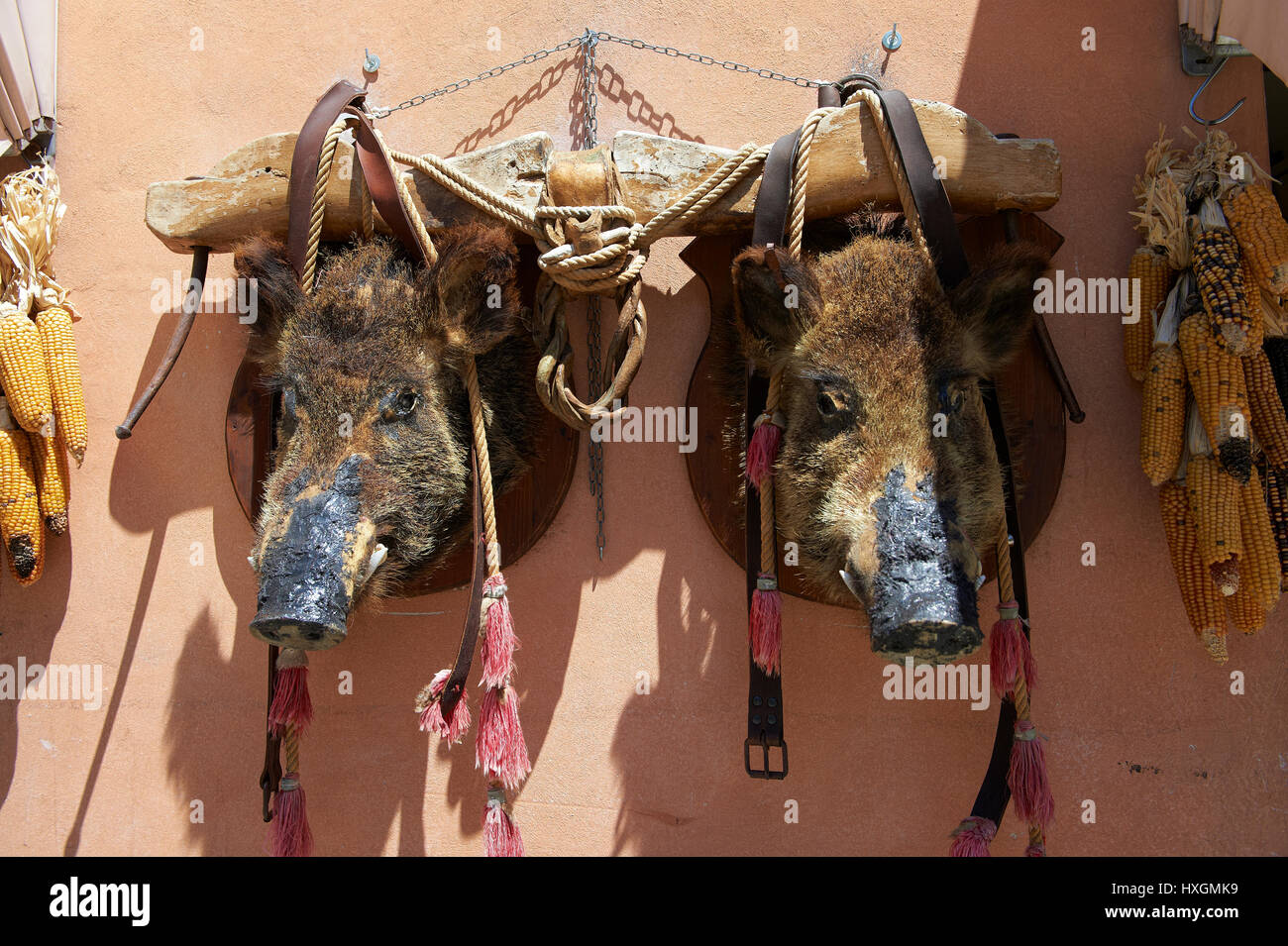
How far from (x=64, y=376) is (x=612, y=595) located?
1452 mm

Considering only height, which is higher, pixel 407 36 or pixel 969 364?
pixel 407 36

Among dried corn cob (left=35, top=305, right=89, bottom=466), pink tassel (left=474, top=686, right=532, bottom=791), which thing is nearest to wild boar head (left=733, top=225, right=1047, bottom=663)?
pink tassel (left=474, top=686, right=532, bottom=791)

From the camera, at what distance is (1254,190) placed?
6.73ft

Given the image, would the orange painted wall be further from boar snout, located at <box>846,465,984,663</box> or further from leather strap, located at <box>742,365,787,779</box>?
boar snout, located at <box>846,465,984,663</box>

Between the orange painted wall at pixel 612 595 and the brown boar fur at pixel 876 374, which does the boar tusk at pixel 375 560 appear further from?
the brown boar fur at pixel 876 374

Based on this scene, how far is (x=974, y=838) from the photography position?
6.50 ft

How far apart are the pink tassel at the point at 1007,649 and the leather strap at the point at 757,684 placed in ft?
1.45

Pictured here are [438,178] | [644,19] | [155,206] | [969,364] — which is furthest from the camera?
[644,19]

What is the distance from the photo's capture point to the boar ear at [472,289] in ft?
6.56

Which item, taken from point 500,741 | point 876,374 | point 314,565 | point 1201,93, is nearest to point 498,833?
point 500,741

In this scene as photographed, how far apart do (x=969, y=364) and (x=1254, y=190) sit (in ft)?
2.50

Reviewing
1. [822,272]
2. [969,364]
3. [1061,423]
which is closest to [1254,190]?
[1061,423]

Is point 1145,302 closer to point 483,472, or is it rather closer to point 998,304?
point 998,304

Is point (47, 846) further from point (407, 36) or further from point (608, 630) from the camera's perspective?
point (407, 36)
